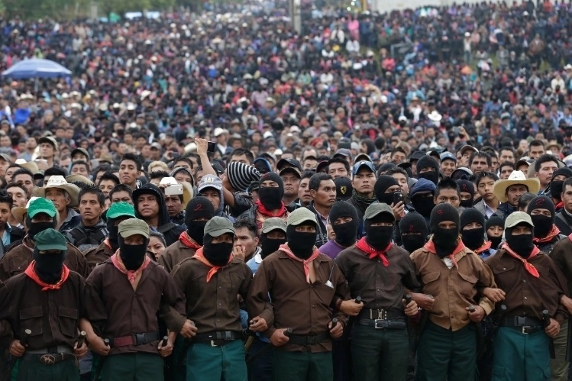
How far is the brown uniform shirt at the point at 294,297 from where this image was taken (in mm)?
9070

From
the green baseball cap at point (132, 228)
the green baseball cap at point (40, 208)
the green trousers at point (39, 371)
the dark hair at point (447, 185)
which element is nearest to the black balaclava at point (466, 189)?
the dark hair at point (447, 185)

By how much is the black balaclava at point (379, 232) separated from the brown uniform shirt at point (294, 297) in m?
0.40

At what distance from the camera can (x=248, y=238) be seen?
10.2 metres

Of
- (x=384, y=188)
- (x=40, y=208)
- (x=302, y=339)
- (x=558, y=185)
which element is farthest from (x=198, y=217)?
(x=558, y=185)

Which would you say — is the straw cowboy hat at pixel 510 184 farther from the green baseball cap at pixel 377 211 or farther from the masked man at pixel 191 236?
the masked man at pixel 191 236

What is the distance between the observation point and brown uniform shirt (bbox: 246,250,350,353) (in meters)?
9.07

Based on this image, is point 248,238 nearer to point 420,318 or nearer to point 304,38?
point 420,318

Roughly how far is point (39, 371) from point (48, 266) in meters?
0.77

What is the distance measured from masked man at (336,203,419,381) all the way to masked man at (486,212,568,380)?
90 centimetres

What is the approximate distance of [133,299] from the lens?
876 centimetres

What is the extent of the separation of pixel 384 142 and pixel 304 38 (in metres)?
20.6

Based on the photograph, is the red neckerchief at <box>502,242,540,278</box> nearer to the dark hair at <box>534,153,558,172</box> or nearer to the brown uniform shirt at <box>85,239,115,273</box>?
the brown uniform shirt at <box>85,239,115,273</box>

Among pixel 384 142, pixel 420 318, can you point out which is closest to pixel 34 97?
pixel 384 142

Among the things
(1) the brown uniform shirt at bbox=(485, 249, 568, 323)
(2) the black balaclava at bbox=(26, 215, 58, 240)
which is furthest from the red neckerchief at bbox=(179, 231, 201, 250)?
(1) the brown uniform shirt at bbox=(485, 249, 568, 323)
